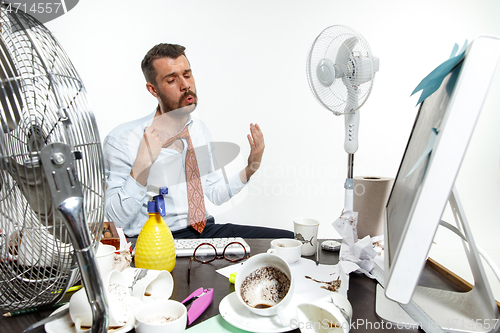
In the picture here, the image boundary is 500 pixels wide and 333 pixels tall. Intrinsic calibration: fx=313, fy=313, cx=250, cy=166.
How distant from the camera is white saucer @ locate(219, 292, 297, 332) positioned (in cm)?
56

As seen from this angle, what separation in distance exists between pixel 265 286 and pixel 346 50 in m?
0.93

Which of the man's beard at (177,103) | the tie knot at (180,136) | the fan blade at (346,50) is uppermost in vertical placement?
the fan blade at (346,50)

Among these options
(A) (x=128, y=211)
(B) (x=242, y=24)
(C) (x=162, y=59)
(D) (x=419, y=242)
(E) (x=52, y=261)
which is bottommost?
(A) (x=128, y=211)

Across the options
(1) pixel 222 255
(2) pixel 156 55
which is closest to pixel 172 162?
(2) pixel 156 55

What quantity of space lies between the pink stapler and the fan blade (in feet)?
3.11

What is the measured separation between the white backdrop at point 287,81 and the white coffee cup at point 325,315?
179 centimetres

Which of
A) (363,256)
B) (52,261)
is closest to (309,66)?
(363,256)

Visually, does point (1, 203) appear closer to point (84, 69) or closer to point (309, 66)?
point (309, 66)

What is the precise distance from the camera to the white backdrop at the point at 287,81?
2.18 m

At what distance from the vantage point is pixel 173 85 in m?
2.23

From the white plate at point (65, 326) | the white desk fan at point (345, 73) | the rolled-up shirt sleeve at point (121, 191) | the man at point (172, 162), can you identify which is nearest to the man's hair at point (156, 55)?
the man at point (172, 162)

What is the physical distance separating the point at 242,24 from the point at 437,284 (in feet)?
6.79

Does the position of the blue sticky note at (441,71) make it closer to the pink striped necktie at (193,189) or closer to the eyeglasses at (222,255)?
the eyeglasses at (222,255)

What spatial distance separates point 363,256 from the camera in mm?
828
